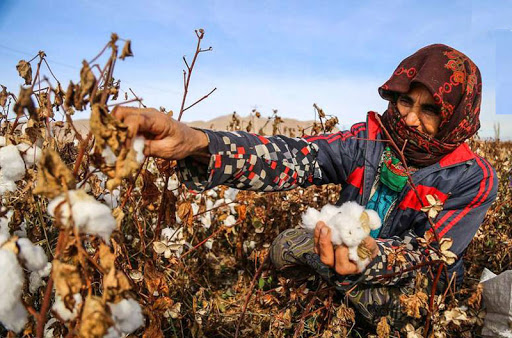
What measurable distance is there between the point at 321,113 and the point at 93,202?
1.64 metres

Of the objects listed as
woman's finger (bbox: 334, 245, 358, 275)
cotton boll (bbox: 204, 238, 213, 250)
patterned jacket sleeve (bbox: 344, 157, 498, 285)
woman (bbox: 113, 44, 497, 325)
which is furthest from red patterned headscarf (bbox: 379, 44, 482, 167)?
cotton boll (bbox: 204, 238, 213, 250)

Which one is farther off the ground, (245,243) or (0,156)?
(0,156)

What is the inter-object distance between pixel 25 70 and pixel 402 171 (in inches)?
53.6

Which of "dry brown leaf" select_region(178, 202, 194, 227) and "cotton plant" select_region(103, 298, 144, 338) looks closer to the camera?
"cotton plant" select_region(103, 298, 144, 338)

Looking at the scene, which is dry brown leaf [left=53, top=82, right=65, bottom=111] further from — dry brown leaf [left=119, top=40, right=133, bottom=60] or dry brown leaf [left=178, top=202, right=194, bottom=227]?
dry brown leaf [left=119, top=40, right=133, bottom=60]

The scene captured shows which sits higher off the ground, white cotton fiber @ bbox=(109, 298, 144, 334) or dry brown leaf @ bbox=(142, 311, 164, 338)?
white cotton fiber @ bbox=(109, 298, 144, 334)

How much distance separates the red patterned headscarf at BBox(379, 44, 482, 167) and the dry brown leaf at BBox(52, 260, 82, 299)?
1345 mm

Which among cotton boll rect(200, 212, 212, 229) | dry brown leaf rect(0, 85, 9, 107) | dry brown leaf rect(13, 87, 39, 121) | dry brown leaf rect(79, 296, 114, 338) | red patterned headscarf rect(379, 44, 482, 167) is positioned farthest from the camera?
cotton boll rect(200, 212, 212, 229)

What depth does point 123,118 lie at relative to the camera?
0.75m

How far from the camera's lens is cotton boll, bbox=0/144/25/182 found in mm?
1154

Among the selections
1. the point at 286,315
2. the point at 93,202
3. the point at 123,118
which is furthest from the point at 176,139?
the point at 286,315

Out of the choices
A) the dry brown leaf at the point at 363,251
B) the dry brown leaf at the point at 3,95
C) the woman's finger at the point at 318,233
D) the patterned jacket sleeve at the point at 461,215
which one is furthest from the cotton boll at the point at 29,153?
the patterned jacket sleeve at the point at 461,215

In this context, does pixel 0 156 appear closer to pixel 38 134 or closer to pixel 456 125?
pixel 38 134

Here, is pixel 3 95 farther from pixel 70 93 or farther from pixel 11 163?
pixel 70 93
